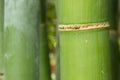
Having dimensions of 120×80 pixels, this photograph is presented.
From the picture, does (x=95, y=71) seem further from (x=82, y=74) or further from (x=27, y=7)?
(x=27, y=7)

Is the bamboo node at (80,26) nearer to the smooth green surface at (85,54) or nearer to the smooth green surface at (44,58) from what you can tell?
the smooth green surface at (85,54)

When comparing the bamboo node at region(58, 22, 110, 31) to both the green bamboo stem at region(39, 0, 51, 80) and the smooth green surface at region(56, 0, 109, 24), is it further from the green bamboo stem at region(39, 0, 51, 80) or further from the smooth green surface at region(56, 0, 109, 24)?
the green bamboo stem at region(39, 0, 51, 80)

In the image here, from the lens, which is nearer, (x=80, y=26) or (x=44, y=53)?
(x=80, y=26)

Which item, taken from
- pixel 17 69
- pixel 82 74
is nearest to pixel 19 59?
pixel 17 69

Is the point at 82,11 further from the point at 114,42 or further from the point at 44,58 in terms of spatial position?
the point at 44,58

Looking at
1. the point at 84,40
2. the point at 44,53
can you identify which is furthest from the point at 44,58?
the point at 84,40

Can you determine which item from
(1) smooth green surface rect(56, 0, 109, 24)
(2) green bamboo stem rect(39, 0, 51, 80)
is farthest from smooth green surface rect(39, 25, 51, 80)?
(1) smooth green surface rect(56, 0, 109, 24)
